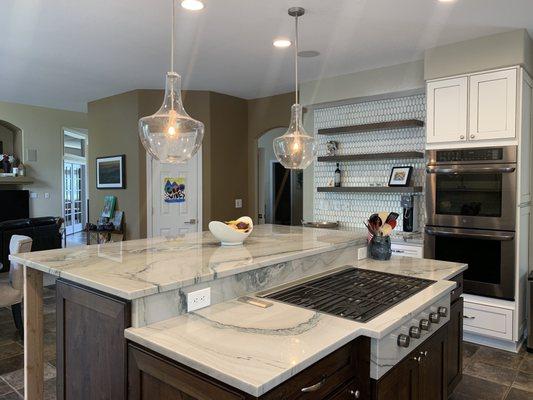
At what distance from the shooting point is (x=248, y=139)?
638 cm

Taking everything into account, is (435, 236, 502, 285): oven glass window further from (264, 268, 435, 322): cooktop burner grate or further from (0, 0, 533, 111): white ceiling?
(0, 0, 533, 111): white ceiling

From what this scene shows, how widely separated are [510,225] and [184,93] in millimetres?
4280

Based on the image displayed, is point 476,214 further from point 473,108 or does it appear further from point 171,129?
point 171,129

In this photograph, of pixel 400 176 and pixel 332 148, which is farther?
pixel 332 148

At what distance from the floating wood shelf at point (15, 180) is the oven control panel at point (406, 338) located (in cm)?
763

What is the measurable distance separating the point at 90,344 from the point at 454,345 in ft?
6.92

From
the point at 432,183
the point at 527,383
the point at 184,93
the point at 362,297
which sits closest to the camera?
the point at 362,297

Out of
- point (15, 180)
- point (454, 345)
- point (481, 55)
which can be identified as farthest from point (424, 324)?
point (15, 180)

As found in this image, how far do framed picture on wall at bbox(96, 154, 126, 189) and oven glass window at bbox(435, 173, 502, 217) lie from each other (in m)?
4.23

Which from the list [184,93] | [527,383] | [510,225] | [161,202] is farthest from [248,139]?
[527,383]

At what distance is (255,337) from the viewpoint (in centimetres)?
145

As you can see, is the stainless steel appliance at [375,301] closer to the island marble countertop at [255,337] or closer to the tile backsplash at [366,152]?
the island marble countertop at [255,337]

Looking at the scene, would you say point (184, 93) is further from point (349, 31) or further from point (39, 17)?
point (349, 31)

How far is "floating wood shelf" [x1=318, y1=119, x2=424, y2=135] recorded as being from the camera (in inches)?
167
